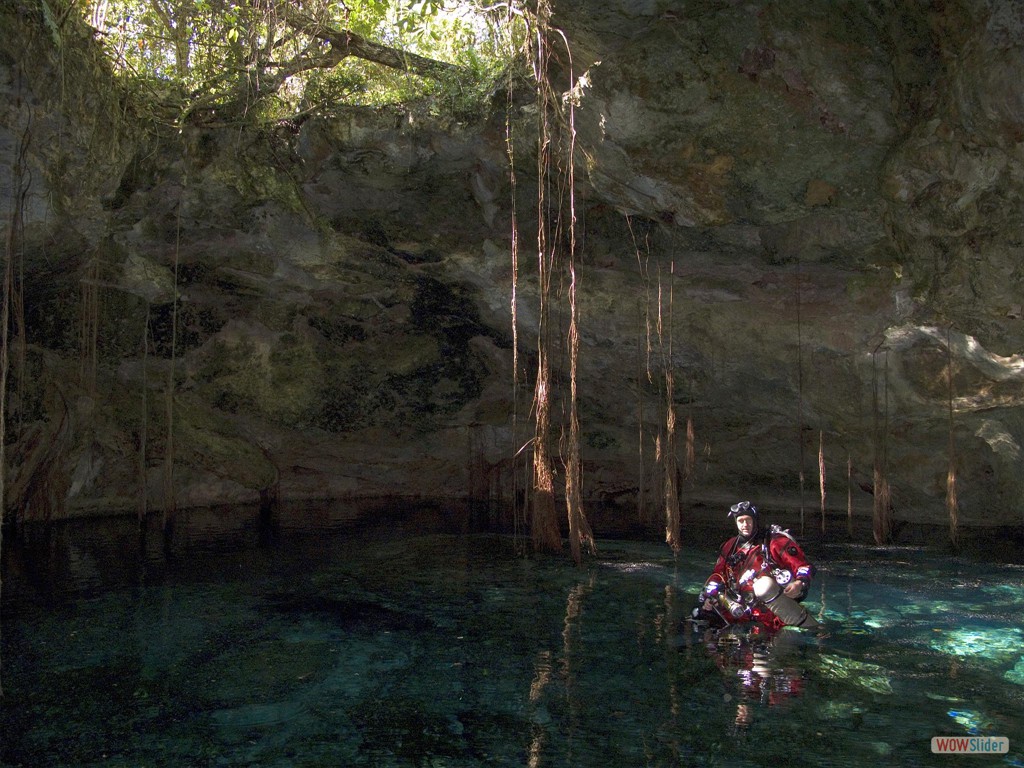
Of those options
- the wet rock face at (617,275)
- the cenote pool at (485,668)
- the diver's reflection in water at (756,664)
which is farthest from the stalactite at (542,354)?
the diver's reflection in water at (756,664)

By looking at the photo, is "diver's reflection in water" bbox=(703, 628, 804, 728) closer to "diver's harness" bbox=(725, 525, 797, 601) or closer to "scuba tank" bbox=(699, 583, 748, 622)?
"scuba tank" bbox=(699, 583, 748, 622)

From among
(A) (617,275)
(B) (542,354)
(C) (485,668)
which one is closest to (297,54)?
(B) (542,354)

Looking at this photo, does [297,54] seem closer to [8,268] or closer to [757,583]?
[8,268]

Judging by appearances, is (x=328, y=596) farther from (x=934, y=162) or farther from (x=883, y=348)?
(x=883, y=348)

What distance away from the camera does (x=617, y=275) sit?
9.23 meters

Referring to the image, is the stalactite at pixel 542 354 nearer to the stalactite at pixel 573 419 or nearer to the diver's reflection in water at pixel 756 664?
the stalactite at pixel 573 419

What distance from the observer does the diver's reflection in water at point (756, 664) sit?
385 cm

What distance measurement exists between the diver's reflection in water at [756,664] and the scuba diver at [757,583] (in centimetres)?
12

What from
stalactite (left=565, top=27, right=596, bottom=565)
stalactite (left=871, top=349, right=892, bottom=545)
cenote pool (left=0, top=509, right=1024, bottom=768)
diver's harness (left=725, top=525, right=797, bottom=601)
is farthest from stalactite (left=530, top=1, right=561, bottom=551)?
stalactite (left=871, top=349, right=892, bottom=545)

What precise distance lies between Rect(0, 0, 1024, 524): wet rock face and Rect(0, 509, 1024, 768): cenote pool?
1.98m

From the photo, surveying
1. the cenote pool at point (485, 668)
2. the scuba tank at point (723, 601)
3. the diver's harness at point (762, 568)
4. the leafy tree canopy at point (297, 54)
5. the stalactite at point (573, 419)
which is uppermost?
the leafy tree canopy at point (297, 54)

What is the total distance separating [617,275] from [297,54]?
4.01 m

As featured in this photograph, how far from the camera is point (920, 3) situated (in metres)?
4.88

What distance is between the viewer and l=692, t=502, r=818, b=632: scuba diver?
4.96 metres
